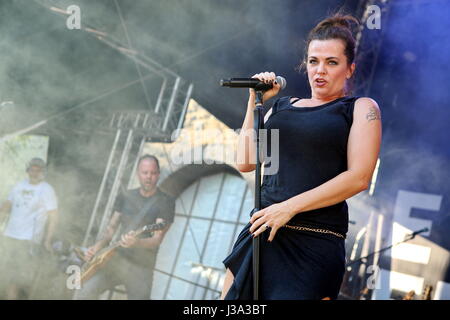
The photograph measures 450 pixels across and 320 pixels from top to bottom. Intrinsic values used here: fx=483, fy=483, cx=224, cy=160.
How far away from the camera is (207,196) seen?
683 cm

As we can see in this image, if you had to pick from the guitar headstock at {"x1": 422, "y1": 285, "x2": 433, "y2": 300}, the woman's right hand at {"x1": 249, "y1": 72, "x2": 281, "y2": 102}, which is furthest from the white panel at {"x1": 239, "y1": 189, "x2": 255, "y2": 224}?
the woman's right hand at {"x1": 249, "y1": 72, "x2": 281, "y2": 102}

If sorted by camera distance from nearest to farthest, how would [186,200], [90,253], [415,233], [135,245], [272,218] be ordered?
[272,218]
[415,233]
[135,245]
[90,253]
[186,200]

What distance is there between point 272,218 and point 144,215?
4196mm

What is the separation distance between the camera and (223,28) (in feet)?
15.0

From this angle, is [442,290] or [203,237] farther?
[203,237]

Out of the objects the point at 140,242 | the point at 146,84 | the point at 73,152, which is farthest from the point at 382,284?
the point at 73,152

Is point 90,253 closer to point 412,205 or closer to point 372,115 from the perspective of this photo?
point 412,205

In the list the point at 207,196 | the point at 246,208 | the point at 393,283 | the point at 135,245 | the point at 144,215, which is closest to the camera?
the point at 393,283

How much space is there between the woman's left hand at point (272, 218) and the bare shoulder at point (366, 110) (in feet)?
1.15

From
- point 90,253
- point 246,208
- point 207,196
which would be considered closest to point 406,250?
point 246,208

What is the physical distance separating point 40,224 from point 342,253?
5139mm

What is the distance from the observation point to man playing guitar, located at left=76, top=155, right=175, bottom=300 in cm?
521

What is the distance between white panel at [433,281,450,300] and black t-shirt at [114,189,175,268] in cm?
284

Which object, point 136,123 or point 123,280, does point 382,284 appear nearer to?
point 123,280
